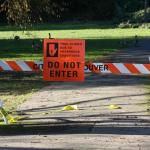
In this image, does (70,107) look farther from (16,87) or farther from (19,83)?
(19,83)

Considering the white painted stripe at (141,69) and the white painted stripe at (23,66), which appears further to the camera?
the white painted stripe at (23,66)

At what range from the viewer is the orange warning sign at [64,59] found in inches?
495

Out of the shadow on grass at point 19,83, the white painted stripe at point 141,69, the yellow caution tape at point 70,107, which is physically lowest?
the shadow on grass at point 19,83

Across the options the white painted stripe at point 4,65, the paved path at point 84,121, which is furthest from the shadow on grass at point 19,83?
the white painted stripe at point 4,65

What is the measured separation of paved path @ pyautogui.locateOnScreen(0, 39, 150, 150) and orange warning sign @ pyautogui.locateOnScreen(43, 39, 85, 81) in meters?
0.70

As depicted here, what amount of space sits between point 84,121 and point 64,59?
1643 millimetres

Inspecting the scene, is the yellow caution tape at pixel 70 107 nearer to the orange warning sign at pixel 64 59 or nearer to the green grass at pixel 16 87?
the orange warning sign at pixel 64 59

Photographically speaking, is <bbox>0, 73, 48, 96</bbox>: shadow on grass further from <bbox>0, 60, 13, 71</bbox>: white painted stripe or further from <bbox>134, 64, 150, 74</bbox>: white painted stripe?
<bbox>134, 64, 150, 74</bbox>: white painted stripe

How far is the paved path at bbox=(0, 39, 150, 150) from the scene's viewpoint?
31.9 feet

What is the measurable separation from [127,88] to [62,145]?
6974mm

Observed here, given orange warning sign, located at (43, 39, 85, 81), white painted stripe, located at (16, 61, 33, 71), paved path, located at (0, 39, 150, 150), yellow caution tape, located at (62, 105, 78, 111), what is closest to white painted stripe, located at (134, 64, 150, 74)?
paved path, located at (0, 39, 150, 150)

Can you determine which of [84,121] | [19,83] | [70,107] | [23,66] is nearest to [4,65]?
[23,66]

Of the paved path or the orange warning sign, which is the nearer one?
the paved path

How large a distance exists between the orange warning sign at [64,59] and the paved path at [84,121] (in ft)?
2.29
